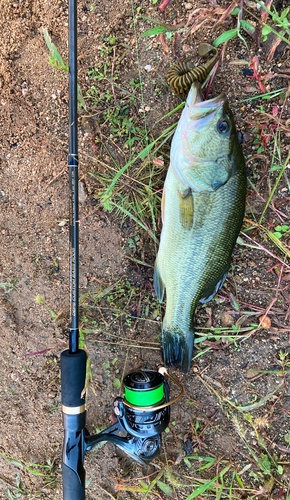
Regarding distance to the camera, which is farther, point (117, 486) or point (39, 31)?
point (117, 486)

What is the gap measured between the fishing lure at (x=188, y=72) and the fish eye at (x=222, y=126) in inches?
13.7

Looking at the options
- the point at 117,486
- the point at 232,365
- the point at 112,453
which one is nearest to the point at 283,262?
the point at 232,365

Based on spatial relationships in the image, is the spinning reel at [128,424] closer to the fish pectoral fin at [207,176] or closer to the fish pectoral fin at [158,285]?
the fish pectoral fin at [158,285]

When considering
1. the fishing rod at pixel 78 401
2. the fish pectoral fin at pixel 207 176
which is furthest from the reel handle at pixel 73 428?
the fish pectoral fin at pixel 207 176

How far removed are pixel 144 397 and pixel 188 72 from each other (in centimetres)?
188

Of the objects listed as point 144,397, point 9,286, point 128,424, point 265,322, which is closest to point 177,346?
point 144,397

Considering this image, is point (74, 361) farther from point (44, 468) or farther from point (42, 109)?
point (42, 109)

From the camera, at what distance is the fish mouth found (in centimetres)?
164

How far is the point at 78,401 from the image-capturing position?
1622 mm

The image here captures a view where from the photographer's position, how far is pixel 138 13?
200cm

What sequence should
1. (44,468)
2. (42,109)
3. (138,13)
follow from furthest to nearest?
(44,468) < (42,109) < (138,13)

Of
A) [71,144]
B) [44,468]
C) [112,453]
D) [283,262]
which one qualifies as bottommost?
[44,468]

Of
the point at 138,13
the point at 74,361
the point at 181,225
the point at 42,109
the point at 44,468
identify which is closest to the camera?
the point at 74,361

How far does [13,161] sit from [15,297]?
96cm
